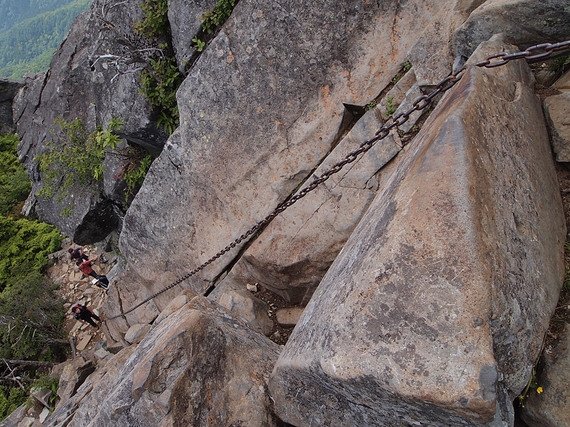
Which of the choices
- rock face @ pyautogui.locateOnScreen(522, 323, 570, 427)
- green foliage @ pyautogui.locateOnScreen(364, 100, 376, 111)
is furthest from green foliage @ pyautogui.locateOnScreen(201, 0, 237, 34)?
rock face @ pyautogui.locateOnScreen(522, 323, 570, 427)

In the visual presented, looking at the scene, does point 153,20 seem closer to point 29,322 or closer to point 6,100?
point 29,322

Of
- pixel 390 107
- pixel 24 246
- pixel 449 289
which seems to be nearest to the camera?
pixel 449 289

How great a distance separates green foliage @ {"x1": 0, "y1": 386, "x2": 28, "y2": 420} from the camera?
1156 cm

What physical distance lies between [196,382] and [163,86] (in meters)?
5.79

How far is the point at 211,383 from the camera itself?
3.29m

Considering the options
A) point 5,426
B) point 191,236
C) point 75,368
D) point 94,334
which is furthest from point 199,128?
point 5,426

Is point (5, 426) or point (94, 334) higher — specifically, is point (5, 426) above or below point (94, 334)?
below

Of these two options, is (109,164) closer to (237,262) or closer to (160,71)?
(160,71)

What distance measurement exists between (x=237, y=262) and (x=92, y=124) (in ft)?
21.4

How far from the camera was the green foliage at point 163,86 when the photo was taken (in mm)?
6918

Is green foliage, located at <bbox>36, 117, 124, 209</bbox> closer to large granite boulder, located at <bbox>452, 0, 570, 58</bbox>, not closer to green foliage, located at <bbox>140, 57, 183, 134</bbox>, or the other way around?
green foliage, located at <bbox>140, 57, 183, 134</bbox>

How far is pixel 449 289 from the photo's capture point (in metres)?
1.99

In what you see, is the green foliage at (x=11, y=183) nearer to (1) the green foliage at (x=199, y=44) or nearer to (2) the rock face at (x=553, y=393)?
(1) the green foliage at (x=199, y=44)

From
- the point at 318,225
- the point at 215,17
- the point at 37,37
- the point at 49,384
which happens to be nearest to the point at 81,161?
the point at 215,17
